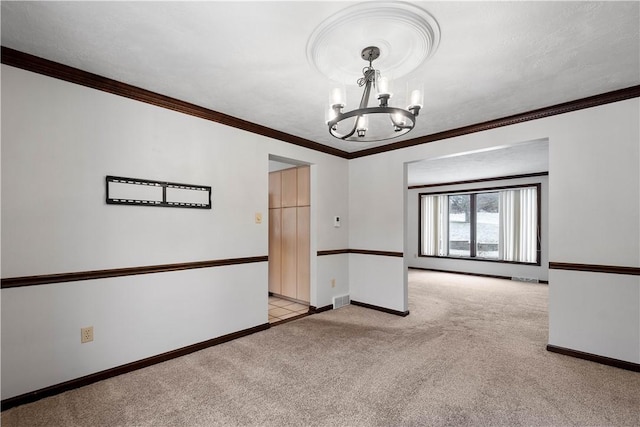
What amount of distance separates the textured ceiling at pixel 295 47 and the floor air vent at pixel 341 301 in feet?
9.66

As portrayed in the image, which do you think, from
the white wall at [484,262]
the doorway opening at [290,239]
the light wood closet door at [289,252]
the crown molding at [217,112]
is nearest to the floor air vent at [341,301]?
the doorway opening at [290,239]

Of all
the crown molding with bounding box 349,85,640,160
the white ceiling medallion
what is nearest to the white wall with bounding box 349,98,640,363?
the crown molding with bounding box 349,85,640,160

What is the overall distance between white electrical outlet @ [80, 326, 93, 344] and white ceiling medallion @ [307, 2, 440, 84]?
2666mm

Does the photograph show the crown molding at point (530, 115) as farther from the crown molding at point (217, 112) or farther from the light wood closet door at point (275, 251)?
the light wood closet door at point (275, 251)

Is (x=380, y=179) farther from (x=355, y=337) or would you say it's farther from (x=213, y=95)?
(x=213, y=95)

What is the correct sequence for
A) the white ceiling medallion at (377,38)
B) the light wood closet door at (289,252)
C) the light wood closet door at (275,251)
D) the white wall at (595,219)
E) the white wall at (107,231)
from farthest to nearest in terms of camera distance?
the light wood closet door at (275,251) < the light wood closet door at (289,252) < the white wall at (595,219) < the white wall at (107,231) < the white ceiling medallion at (377,38)

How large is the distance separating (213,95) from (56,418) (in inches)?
105

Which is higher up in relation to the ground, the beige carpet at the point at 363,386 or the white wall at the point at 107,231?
the white wall at the point at 107,231

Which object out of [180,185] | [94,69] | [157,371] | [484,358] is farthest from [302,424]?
[94,69]

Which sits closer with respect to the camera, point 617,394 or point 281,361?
point 617,394

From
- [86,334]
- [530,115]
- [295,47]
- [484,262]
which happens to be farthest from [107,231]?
[484,262]

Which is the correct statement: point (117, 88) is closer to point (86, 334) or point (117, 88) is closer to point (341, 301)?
point (86, 334)

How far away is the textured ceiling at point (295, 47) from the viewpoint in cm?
167

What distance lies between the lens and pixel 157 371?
255cm
